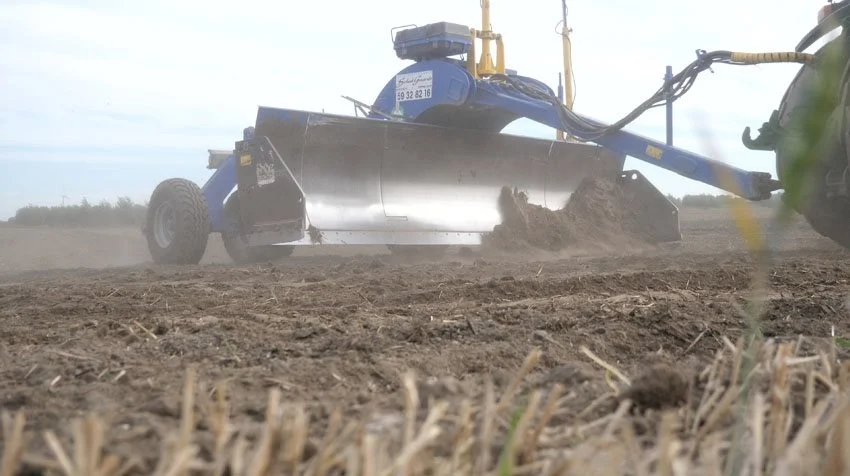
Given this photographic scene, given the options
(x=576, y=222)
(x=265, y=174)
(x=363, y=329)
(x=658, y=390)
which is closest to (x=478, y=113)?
(x=576, y=222)

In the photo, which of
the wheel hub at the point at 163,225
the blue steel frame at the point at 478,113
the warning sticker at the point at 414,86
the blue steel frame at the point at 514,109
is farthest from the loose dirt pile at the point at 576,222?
the wheel hub at the point at 163,225

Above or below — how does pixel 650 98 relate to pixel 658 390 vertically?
above

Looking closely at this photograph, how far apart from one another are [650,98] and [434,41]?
2773 millimetres

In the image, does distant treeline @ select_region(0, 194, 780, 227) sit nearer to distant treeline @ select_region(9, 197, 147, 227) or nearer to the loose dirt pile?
distant treeline @ select_region(9, 197, 147, 227)

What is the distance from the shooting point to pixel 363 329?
333 cm

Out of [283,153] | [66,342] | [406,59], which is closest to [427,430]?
[66,342]

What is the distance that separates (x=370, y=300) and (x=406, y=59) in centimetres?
524

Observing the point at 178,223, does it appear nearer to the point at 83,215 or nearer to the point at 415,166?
the point at 415,166

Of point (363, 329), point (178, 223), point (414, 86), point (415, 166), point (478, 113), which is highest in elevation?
point (414, 86)

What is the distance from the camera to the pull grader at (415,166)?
24.6 ft

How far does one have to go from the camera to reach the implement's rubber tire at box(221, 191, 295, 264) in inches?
325

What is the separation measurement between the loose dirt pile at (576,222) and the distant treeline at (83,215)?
11.7 metres

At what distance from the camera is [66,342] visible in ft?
10.2

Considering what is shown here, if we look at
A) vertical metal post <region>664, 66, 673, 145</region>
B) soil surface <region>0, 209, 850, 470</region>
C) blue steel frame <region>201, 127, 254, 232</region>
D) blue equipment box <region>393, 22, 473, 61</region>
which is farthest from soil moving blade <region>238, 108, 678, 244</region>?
vertical metal post <region>664, 66, 673, 145</region>
